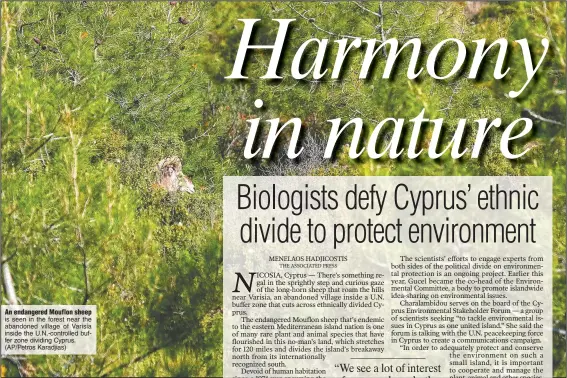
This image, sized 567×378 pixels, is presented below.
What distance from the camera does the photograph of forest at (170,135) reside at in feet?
8.96

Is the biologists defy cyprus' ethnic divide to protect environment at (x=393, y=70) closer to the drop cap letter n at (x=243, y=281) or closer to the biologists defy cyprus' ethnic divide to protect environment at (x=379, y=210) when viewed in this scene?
the biologists defy cyprus' ethnic divide to protect environment at (x=379, y=210)

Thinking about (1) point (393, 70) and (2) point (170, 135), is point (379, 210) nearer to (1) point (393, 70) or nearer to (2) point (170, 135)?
(1) point (393, 70)

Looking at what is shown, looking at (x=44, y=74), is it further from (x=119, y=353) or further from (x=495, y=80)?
(x=495, y=80)

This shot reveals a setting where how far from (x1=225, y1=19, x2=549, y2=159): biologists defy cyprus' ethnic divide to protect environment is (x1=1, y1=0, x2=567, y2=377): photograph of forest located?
1.0 inches

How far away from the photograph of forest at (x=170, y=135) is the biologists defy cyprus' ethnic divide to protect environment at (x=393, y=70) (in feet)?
0.09

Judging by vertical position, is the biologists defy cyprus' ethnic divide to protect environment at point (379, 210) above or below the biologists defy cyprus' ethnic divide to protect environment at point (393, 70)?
below

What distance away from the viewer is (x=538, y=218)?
8.96 ft
